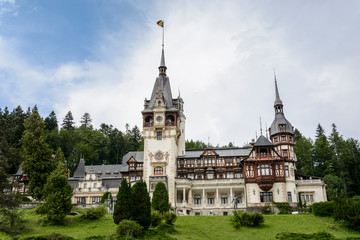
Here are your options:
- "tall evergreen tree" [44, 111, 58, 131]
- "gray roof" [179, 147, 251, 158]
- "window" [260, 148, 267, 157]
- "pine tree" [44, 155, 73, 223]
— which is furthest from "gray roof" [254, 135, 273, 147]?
"tall evergreen tree" [44, 111, 58, 131]

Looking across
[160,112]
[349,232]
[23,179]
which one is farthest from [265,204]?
[23,179]

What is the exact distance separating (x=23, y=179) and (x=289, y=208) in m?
50.2

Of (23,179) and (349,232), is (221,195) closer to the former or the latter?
(349,232)

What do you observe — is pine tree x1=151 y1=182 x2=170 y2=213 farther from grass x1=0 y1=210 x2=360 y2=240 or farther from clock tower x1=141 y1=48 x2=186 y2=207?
clock tower x1=141 y1=48 x2=186 y2=207

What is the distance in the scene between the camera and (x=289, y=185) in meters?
56.1

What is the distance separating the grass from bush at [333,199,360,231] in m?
0.91

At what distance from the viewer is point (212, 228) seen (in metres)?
37.8

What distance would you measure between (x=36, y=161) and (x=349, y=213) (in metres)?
Answer: 41.9

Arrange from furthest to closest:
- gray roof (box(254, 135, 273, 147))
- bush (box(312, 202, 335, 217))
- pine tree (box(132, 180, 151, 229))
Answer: gray roof (box(254, 135, 273, 147)) < bush (box(312, 202, 335, 217)) < pine tree (box(132, 180, 151, 229))

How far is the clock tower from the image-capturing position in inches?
2330

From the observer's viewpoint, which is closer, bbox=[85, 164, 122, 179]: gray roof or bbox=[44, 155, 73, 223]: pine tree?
bbox=[44, 155, 73, 223]: pine tree

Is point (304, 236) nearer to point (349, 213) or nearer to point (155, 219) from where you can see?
point (349, 213)

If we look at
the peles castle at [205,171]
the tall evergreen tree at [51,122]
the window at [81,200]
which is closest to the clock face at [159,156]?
the peles castle at [205,171]

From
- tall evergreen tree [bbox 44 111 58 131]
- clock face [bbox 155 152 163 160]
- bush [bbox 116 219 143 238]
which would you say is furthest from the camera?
tall evergreen tree [bbox 44 111 58 131]
